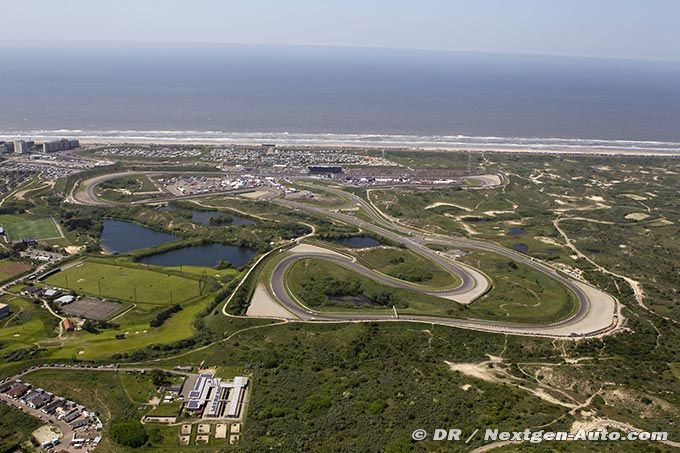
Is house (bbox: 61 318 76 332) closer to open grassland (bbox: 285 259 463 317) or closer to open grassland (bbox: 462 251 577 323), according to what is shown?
open grassland (bbox: 285 259 463 317)

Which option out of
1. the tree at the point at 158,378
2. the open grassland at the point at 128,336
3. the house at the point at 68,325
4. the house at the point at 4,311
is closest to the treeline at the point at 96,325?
the open grassland at the point at 128,336

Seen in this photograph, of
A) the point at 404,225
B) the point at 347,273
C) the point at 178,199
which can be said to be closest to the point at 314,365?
the point at 347,273

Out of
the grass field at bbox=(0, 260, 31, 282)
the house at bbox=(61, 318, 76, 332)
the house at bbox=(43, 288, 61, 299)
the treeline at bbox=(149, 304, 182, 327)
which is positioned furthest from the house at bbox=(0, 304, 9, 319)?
the treeline at bbox=(149, 304, 182, 327)

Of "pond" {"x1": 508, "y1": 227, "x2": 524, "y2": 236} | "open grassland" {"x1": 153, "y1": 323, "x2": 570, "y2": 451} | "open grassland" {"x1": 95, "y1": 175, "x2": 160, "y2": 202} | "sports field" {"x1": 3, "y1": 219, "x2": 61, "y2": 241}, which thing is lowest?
"open grassland" {"x1": 153, "y1": 323, "x2": 570, "y2": 451}

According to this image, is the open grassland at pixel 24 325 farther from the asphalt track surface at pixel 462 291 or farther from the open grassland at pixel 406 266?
the open grassland at pixel 406 266

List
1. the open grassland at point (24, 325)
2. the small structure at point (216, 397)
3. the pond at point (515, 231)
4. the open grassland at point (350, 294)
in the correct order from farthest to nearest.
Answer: the pond at point (515, 231) < the open grassland at point (350, 294) < the open grassland at point (24, 325) < the small structure at point (216, 397)

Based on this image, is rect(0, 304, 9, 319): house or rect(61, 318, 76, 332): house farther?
rect(0, 304, 9, 319): house

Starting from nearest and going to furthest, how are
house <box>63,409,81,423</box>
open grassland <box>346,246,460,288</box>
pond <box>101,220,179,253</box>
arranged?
house <box>63,409,81,423</box> → open grassland <box>346,246,460,288</box> → pond <box>101,220,179,253</box>
